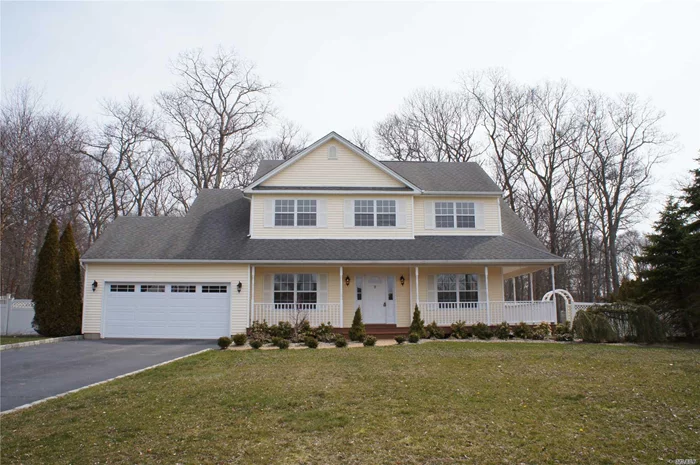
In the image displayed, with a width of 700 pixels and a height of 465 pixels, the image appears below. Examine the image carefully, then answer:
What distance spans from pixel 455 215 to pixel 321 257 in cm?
638

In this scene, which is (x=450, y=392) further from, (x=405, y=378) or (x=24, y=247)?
(x=24, y=247)

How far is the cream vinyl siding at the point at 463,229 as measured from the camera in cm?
2130

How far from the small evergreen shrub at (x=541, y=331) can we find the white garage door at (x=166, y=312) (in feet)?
36.1

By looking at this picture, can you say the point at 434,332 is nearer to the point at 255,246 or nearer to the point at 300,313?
the point at 300,313

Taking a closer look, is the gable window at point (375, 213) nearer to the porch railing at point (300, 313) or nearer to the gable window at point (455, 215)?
the gable window at point (455, 215)

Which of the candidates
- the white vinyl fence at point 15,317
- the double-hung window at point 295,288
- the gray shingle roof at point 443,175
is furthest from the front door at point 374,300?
the white vinyl fence at point 15,317

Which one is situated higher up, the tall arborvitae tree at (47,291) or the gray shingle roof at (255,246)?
the gray shingle roof at (255,246)

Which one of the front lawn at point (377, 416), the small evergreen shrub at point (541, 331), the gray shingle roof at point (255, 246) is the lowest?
the front lawn at point (377, 416)

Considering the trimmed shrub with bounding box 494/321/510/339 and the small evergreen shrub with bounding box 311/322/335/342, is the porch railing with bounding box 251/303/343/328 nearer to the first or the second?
the small evergreen shrub with bounding box 311/322/335/342

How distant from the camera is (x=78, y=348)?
15.7 m

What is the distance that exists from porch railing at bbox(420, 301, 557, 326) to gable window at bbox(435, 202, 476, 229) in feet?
11.7

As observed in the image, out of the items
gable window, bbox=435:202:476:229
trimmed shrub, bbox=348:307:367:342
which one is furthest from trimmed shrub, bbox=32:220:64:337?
gable window, bbox=435:202:476:229

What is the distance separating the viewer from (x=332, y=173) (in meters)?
21.0

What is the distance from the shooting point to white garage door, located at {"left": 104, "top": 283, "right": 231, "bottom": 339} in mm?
18828
